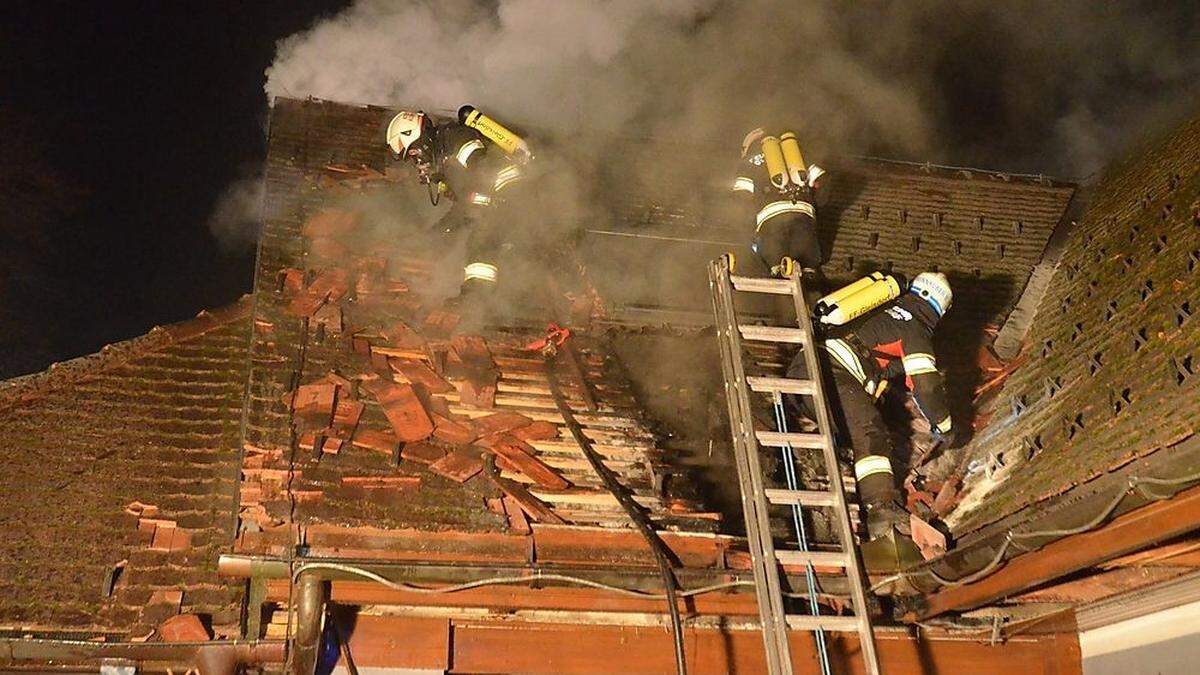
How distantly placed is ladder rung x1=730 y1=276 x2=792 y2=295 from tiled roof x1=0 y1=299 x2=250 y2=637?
310 cm

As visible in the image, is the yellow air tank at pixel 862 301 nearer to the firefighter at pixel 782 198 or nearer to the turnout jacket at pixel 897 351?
the turnout jacket at pixel 897 351

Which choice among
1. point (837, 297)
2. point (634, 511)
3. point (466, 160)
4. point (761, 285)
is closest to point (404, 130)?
point (466, 160)

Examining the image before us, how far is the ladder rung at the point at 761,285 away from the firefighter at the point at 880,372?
19.1 inches

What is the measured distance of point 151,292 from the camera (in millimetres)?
23750

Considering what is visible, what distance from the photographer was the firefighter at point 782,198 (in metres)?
6.79

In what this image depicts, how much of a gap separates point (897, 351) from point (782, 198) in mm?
1552

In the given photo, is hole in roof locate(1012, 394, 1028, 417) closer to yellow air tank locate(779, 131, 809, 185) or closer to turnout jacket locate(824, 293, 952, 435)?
turnout jacket locate(824, 293, 952, 435)

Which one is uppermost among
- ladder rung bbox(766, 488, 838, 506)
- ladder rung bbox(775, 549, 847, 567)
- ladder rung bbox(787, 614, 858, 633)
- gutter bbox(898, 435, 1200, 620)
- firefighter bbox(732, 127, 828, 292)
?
firefighter bbox(732, 127, 828, 292)

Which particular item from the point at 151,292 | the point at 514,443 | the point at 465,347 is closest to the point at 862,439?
the point at 514,443

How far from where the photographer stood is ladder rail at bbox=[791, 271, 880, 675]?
4.46 meters

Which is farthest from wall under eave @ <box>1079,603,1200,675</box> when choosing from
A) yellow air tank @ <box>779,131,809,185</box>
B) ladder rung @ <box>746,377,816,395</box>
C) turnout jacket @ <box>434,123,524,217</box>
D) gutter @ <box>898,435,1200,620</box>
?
turnout jacket @ <box>434,123,524,217</box>

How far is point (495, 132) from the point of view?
733 cm

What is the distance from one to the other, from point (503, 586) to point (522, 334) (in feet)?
6.96

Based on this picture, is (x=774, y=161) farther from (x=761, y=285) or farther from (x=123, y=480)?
(x=123, y=480)
